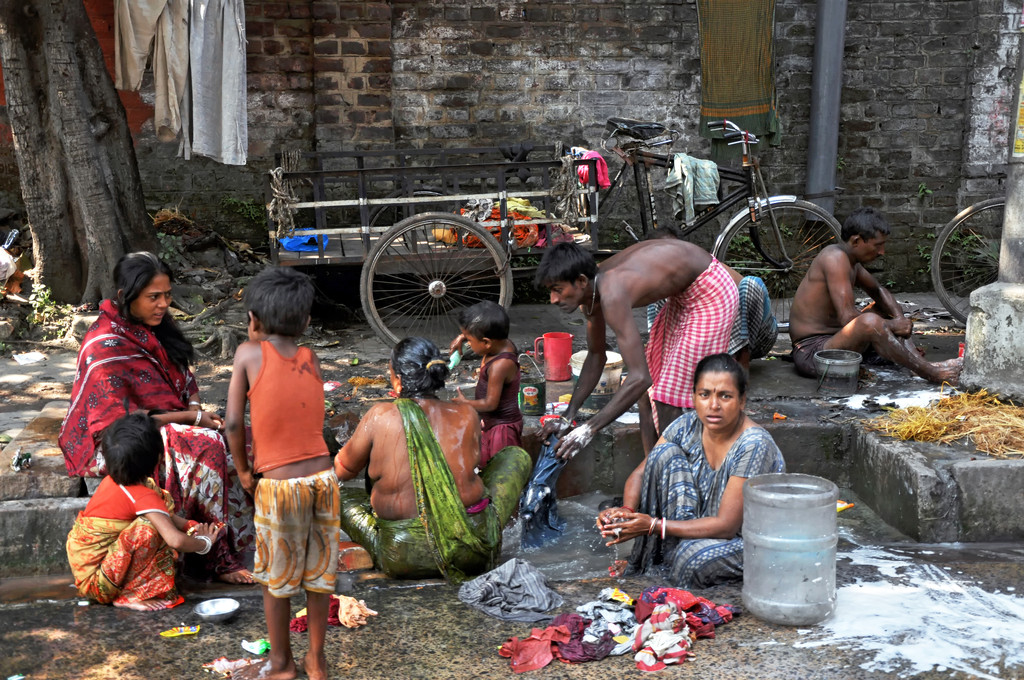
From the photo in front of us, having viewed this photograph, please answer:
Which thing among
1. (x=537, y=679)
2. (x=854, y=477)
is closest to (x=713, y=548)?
(x=537, y=679)

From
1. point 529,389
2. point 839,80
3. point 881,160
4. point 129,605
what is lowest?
point 129,605

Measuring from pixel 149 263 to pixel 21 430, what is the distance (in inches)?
68.5

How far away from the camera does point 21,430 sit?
552 centimetres

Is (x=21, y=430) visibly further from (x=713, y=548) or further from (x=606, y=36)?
(x=606, y=36)

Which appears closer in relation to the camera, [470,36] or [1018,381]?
[1018,381]

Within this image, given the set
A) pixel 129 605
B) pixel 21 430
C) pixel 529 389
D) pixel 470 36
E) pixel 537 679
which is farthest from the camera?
pixel 470 36

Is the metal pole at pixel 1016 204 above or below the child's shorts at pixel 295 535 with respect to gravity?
above

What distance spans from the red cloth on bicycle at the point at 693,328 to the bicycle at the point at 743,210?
2900 millimetres

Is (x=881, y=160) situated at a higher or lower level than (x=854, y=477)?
higher

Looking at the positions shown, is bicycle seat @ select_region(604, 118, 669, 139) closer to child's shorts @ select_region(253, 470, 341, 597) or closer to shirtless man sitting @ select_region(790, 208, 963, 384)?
shirtless man sitting @ select_region(790, 208, 963, 384)

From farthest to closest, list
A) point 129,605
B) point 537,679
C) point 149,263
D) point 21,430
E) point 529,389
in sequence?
point 529,389
point 21,430
point 149,263
point 129,605
point 537,679

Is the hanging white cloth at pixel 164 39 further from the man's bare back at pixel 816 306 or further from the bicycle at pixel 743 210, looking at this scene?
the man's bare back at pixel 816 306

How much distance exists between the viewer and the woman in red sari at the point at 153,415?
4.43 metres

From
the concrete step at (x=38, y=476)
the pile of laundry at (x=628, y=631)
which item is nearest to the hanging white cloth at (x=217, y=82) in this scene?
the concrete step at (x=38, y=476)
